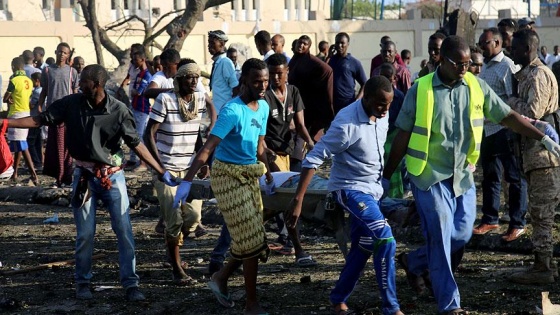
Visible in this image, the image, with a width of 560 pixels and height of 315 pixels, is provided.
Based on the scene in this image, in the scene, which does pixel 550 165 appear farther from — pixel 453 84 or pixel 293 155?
pixel 293 155

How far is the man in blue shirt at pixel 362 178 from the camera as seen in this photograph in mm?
6594

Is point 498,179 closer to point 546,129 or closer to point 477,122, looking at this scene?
point 546,129

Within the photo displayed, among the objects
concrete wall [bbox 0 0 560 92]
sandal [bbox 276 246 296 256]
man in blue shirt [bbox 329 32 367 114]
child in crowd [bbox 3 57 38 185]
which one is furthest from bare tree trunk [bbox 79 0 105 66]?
sandal [bbox 276 246 296 256]

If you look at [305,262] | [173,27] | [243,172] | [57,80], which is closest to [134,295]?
[243,172]

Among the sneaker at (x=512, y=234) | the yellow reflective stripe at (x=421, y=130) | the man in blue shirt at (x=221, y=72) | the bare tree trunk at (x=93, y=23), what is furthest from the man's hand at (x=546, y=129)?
the bare tree trunk at (x=93, y=23)

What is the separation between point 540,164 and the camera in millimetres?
7777

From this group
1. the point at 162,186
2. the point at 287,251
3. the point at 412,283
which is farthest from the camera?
the point at 287,251

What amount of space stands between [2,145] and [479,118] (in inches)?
140

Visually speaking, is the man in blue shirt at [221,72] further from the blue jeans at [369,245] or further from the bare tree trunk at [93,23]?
the bare tree trunk at [93,23]

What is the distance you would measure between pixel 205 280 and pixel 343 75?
14.7ft

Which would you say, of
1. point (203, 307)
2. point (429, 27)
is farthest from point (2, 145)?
point (429, 27)

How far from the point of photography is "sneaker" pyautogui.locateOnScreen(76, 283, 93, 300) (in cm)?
788

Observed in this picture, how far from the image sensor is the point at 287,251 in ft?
30.6

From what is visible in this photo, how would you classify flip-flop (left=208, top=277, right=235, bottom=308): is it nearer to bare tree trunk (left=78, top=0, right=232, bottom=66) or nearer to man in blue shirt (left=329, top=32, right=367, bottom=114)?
man in blue shirt (left=329, top=32, right=367, bottom=114)
